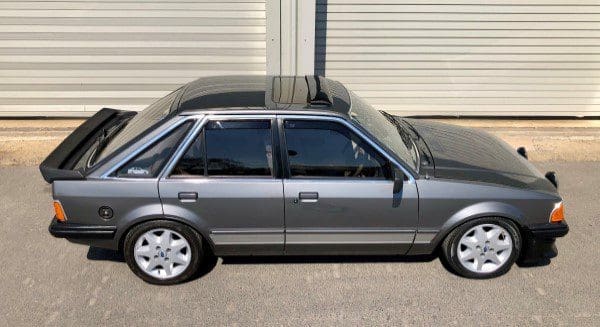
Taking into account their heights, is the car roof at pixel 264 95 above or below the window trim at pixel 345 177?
above

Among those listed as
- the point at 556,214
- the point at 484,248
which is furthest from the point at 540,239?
the point at 484,248

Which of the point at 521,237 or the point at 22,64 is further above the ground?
the point at 22,64

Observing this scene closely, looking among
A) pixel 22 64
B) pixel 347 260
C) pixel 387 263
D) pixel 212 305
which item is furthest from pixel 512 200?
pixel 22 64

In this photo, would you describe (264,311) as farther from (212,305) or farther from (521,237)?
(521,237)

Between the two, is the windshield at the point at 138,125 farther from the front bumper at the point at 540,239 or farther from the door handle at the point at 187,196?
the front bumper at the point at 540,239

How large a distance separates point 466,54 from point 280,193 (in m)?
4.80

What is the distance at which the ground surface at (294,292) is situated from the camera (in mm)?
3674

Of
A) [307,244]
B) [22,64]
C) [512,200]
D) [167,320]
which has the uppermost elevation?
[22,64]

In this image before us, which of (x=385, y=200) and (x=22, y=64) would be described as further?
(x=22, y=64)

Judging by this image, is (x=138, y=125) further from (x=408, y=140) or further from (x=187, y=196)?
(x=408, y=140)

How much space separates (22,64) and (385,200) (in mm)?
5943

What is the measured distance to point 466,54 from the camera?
739 centimetres

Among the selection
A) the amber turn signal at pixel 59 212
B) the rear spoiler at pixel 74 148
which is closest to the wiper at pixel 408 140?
the rear spoiler at pixel 74 148

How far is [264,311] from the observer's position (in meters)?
3.74
